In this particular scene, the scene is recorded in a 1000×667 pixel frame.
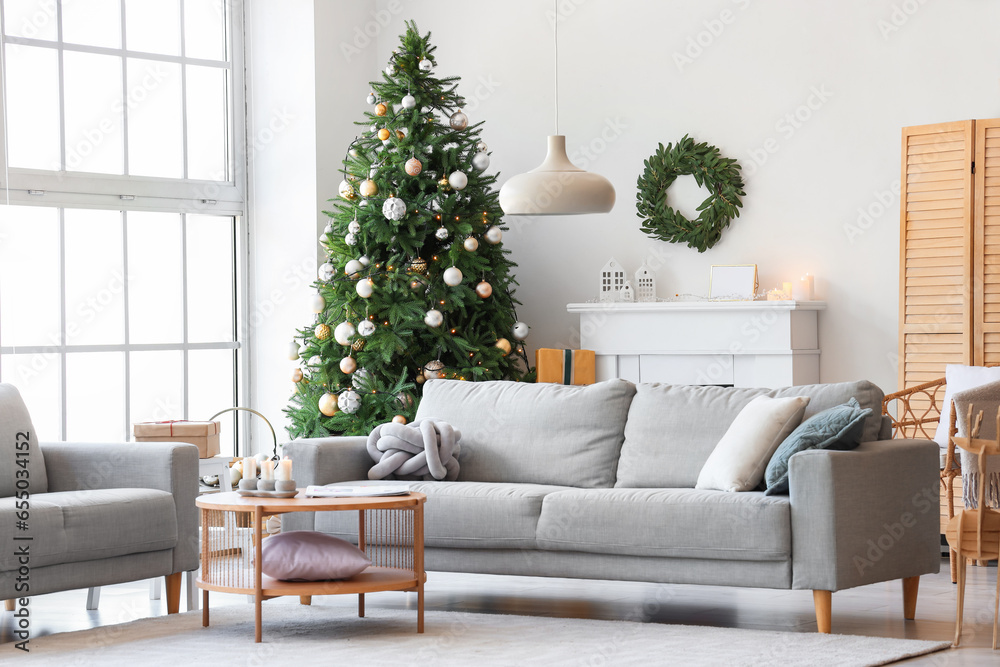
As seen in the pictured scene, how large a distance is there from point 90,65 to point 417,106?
1.77 m

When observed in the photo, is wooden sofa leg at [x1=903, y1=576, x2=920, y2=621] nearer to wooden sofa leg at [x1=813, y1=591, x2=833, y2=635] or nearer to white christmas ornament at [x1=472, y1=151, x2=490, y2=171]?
wooden sofa leg at [x1=813, y1=591, x2=833, y2=635]

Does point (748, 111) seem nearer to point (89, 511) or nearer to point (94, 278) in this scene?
point (94, 278)

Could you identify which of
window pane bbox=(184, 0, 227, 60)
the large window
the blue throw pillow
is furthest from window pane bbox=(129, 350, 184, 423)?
the blue throw pillow

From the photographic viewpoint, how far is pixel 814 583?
3975mm

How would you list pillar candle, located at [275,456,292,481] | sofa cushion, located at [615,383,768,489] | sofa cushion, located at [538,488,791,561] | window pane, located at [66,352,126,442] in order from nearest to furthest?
1. sofa cushion, located at [538,488,791,561]
2. pillar candle, located at [275,456,292,481]
3. sofa cushion, located at [615,383,768,489]
4. window pane, located at [66,352,126,442]

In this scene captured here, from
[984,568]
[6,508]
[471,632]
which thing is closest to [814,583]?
[471,632]

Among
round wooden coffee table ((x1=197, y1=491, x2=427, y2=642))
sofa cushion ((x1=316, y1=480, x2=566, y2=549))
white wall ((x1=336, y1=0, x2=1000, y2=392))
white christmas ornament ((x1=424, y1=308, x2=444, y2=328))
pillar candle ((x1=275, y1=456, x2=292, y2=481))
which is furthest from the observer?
white christmas ornament ((x1=424, y1=308, x2=444, y2=328))

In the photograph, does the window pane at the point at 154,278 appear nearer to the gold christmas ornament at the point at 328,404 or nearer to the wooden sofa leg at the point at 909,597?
the gold christmas ornament at the point at 328,404

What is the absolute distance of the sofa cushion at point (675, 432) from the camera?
469 centimetres

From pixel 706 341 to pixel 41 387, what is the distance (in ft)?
11.1

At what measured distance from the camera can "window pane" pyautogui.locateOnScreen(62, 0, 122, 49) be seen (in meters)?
6.48

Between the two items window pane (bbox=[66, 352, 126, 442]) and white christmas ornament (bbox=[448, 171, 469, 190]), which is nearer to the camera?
white christmas ornament (bbox=[448, 171, 469, 190])

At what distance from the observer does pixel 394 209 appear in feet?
20.3

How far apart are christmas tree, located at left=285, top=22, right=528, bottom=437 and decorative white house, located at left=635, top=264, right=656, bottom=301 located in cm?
A: 66
